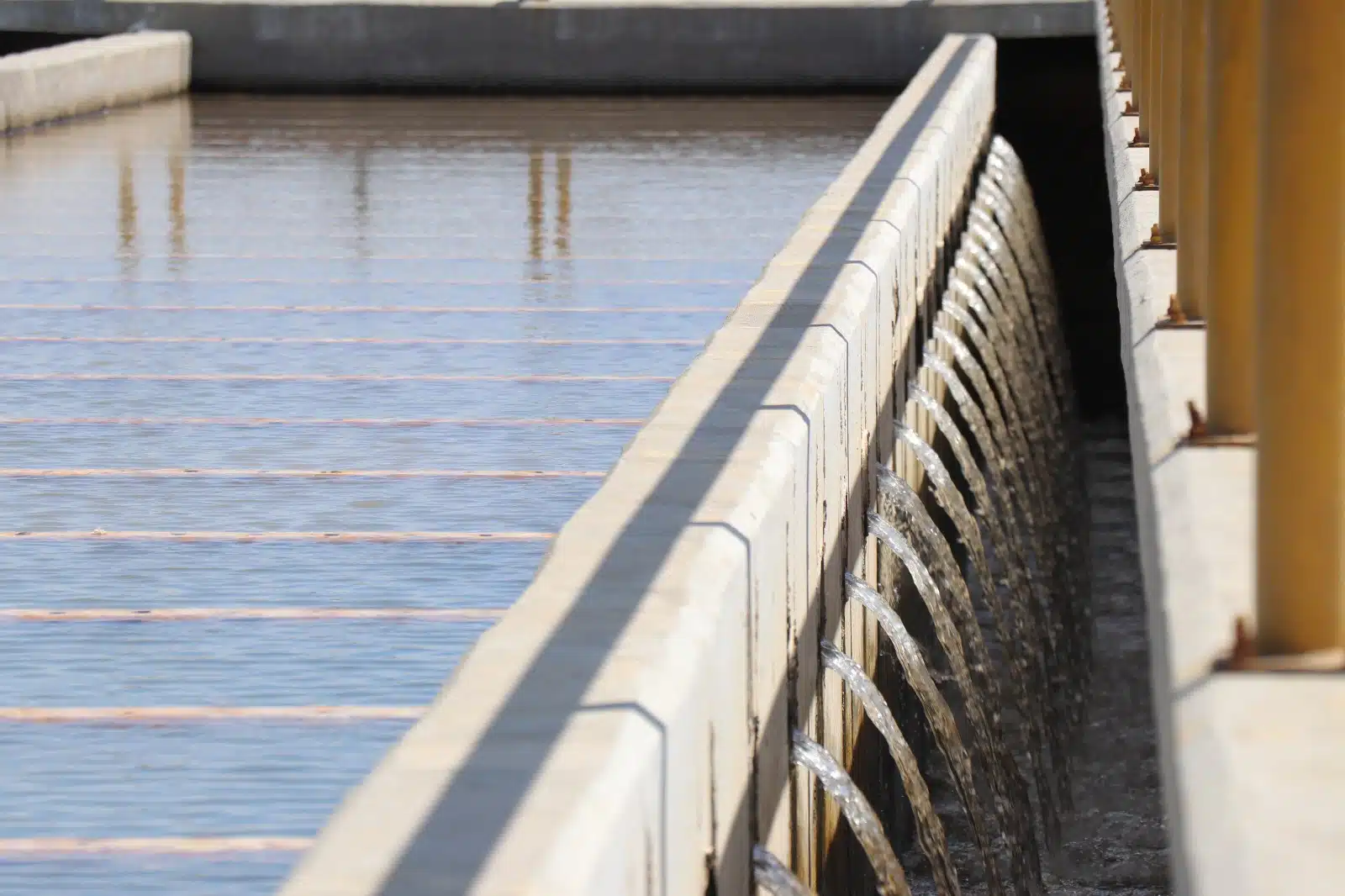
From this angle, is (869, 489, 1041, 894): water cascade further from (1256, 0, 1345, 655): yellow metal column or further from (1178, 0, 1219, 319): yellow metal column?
(1256, 0, 1345, 655): yellow metal column

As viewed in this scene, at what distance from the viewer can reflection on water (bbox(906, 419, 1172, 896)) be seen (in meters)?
6.80

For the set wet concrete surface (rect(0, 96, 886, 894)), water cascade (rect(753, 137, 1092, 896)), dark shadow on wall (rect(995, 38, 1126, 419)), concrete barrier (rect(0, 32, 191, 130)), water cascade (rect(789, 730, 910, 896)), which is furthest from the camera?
dark shadow on wall (rect(995, 38, 1126, 419))

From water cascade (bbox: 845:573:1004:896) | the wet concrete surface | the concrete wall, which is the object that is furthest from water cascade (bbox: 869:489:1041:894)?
the concrete wall

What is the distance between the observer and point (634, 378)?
6922 mm

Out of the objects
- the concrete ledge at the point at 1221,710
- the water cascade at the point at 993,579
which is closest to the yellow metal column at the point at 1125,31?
the water cascade at the point at 993,579

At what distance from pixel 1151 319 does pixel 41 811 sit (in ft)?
8.92

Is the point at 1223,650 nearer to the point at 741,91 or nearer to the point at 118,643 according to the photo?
the point at 118,643

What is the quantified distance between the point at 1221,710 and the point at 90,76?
12.7 m

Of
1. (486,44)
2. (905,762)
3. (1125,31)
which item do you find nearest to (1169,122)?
(905,762)

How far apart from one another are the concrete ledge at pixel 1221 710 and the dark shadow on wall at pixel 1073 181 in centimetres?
1050

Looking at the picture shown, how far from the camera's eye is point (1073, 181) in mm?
15180

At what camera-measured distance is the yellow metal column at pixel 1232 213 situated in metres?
3.99

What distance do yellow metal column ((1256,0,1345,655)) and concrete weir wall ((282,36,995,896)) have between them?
0.71 meters

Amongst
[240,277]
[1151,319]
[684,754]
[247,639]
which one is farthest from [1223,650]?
[240,277]
